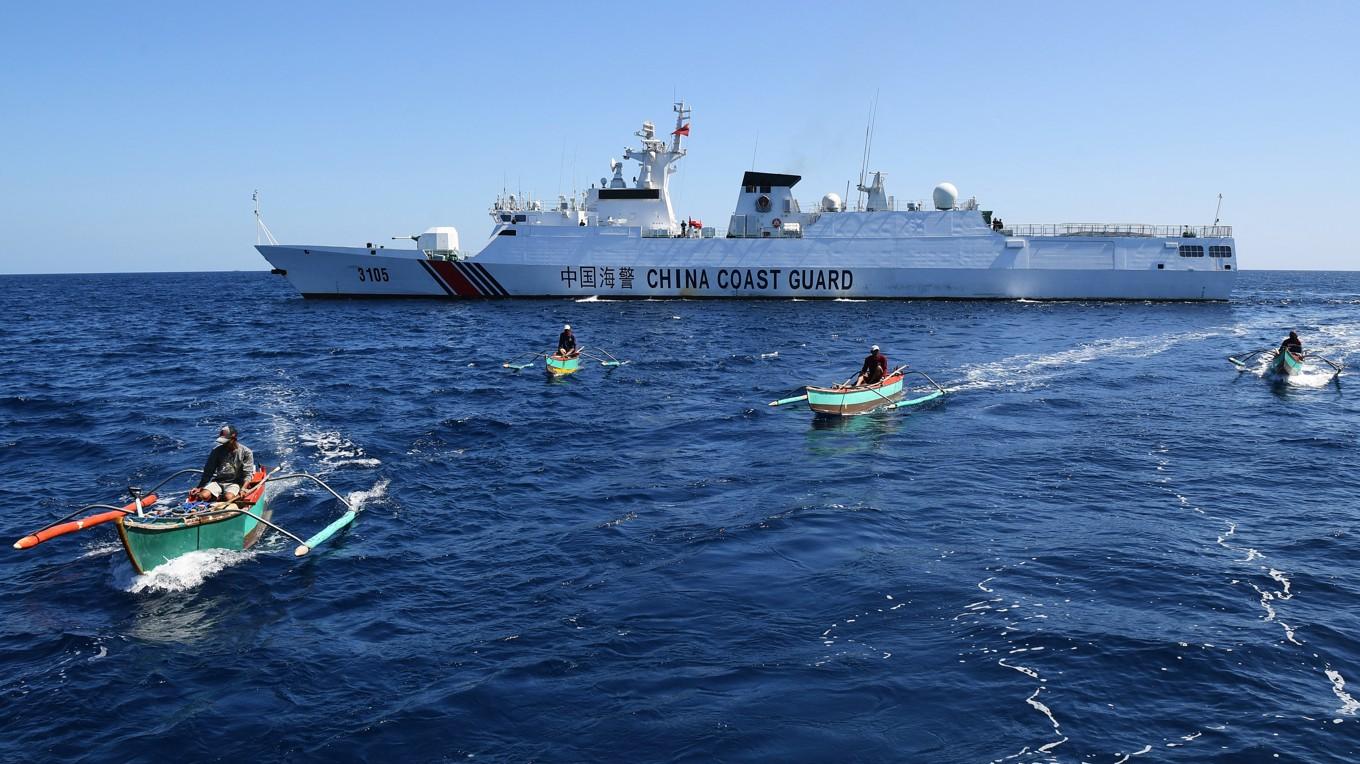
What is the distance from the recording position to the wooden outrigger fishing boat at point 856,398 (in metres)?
20.5

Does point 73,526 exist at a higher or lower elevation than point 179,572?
higher

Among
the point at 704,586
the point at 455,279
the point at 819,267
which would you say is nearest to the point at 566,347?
the point at 704,586

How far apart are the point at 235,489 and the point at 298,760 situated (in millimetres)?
6701

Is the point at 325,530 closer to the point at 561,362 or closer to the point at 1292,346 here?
the point at 561,362

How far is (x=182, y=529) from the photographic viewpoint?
1112 centimetres

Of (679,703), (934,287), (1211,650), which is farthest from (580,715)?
(934,287)

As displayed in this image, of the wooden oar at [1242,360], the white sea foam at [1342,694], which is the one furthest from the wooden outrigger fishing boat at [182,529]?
the wooden oar at [1242,360]

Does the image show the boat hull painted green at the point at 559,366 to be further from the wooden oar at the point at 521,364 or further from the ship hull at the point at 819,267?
the ship hull at the point at 819,267

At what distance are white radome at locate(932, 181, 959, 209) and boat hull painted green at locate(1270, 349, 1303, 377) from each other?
29.4 metres

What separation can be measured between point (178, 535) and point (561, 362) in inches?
663

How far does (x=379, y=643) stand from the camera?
9305 mm

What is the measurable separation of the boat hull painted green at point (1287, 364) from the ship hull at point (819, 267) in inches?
1129

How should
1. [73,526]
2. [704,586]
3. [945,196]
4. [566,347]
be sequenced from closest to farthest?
1. [704,586]
2. [73,526]
3. [566,347]
4. [945,196]

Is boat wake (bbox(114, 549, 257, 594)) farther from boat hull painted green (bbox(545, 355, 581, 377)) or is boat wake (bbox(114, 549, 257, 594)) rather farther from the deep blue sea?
boat hull painted green (bbox(545, 355, 581, 377))
